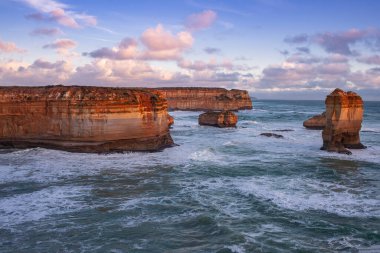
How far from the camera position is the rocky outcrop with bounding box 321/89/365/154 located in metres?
25.1

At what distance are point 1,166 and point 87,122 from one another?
5.75 m

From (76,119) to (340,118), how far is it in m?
17.4

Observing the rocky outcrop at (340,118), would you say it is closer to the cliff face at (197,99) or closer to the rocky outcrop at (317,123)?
the rocky outcrop at (317,123)

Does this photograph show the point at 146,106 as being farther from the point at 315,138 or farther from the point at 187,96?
the point at 187,96

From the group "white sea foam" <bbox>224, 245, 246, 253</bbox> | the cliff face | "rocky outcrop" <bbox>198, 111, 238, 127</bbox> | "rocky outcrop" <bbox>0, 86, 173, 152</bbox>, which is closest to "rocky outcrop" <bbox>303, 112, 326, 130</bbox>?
"rocky outcrop" <bbox>198, 111, 238, 127</bbox>

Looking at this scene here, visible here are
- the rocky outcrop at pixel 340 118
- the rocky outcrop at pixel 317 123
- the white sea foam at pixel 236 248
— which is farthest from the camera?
the rocky outcrop at pixel 317 123

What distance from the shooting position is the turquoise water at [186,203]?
32.4ft

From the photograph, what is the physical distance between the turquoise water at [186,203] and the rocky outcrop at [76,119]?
128cm

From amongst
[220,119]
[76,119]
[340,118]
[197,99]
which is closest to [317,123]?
[220,119]

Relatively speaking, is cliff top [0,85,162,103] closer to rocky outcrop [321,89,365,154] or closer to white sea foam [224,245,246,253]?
rocky outcrop [321,89,365,154]

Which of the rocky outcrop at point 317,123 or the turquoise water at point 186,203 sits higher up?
the rocky outcrop at point 317,123

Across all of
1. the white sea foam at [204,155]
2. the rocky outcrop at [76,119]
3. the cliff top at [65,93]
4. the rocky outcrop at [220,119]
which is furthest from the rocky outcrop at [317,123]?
the cliff top at [65,93]

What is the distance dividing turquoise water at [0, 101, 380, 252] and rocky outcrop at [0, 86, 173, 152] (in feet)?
4.22

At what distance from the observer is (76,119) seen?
23.1m
